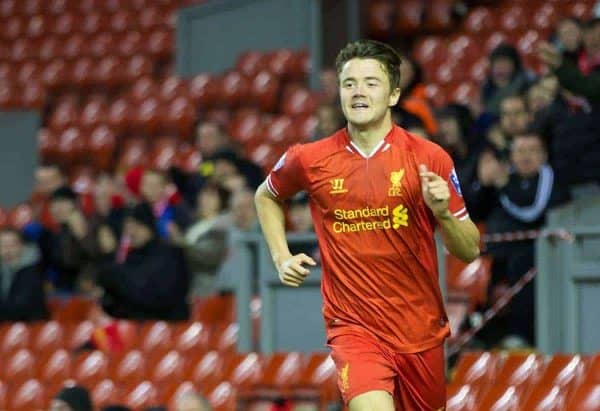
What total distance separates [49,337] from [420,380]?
598cm

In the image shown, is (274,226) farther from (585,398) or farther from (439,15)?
(439,15)

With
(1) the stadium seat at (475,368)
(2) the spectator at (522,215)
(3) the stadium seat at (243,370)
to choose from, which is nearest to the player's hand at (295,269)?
(1) the stadium seat at (475,368)

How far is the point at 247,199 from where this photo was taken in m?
10.4

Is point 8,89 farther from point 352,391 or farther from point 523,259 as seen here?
point 352,391

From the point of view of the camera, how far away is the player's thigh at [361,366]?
569cm

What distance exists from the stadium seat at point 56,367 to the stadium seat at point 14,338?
502mm

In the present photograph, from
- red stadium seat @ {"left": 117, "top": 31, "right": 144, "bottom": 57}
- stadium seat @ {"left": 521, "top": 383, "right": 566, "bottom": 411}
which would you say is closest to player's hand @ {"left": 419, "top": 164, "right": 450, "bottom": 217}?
stadium seat @ {"left": 521, "top": 383, "right": 566, "bottom": 411}

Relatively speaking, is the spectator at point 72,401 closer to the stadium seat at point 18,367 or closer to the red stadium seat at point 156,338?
the red stadium seat at point 156,338

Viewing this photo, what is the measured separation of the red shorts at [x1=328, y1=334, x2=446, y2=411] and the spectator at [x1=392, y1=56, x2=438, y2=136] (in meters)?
4.01

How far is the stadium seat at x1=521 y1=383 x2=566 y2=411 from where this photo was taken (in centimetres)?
732

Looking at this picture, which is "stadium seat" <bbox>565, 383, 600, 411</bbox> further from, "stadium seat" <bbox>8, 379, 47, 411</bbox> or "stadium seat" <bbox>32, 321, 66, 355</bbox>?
"stadium seat" <bbox>32, 321, 66, 355</bbox>

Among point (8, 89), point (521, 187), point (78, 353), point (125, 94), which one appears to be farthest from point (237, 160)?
point (8, 89)

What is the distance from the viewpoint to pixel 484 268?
9648 mm

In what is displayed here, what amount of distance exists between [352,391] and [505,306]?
336 centimetres
